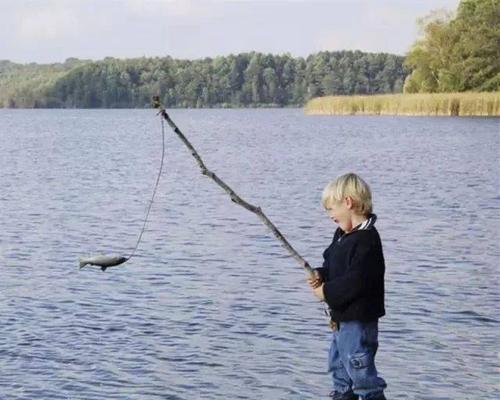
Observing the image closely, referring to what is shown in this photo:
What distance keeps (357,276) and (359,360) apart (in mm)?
559

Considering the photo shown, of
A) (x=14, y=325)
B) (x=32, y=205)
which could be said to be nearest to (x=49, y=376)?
(x=14, y=325)

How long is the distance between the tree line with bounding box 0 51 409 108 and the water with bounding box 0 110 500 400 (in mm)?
127390

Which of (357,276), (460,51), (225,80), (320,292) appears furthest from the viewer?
(225,80)

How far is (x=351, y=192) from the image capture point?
655 centimetres

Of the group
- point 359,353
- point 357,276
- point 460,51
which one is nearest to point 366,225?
point 357,276

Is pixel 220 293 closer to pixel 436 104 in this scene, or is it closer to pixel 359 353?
pixel 359 353

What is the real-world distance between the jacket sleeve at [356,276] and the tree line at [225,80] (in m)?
147

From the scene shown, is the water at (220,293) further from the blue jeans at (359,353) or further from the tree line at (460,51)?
the tree line at (460,51)

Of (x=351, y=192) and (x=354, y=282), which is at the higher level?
(x=351, y=192)

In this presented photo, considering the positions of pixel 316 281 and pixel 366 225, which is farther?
pixel 316 281

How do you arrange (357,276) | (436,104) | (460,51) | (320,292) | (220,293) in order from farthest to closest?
1. (460,51)
2. (436,104)
3. (220,293)
4. (320,292)
5. (357,276)

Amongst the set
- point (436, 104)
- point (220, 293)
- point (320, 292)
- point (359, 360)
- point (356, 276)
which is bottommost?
point (220, 293)

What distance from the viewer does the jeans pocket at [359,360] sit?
6.75 meters

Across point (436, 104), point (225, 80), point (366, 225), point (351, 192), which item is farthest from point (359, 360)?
point (225, 80)
